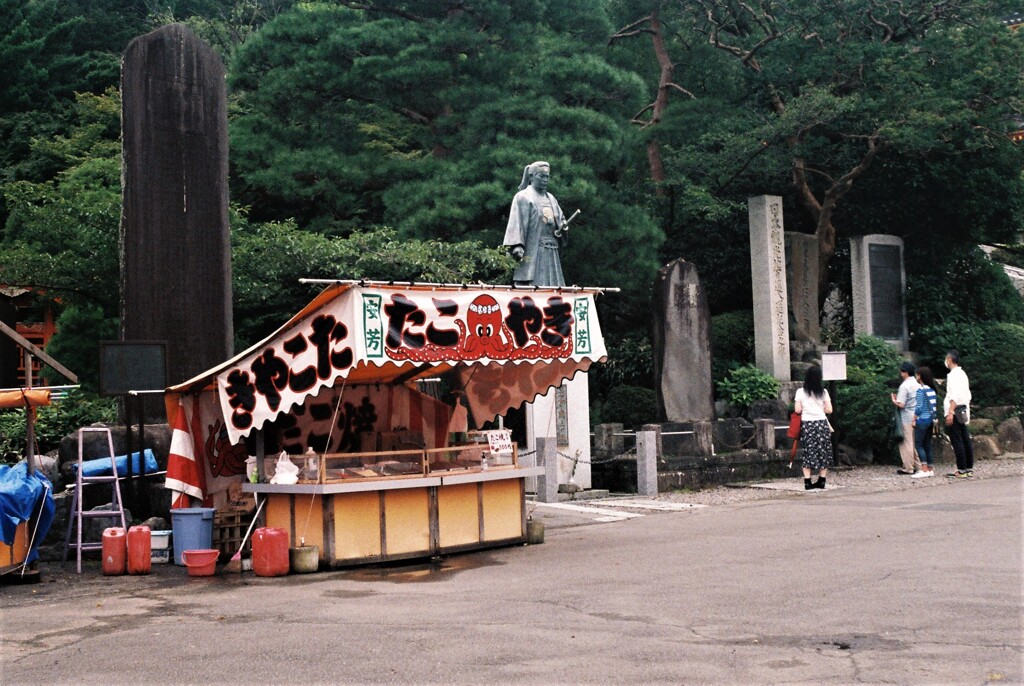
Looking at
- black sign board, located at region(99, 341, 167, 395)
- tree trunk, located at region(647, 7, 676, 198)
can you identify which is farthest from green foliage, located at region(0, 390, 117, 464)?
tree trunk, located at region(647, 7, 676, 198)

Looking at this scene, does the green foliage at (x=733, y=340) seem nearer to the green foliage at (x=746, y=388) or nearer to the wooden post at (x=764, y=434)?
the green foliage at (x=746, y=388)

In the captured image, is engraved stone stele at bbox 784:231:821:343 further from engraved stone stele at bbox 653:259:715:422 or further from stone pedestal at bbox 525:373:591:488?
stone pedestal at bbox 525:373:591:488

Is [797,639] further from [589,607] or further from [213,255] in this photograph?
[213,255]

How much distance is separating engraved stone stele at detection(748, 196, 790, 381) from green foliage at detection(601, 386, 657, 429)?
2444 mm

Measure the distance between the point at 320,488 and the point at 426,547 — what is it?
1350 millimetres

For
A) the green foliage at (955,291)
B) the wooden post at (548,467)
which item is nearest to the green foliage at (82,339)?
the wooden post at (548,467)

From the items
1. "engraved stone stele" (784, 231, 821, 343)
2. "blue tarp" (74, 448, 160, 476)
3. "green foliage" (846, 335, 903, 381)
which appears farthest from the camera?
"engraved stone stele" (784, 231, 821, 343)

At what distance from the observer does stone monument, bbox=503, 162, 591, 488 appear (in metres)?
→ 17.0

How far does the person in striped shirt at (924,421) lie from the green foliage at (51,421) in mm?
12605

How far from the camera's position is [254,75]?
23.1 m

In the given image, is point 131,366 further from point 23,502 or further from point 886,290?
point 886,290

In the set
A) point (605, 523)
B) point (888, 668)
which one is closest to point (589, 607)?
point (888, 668)

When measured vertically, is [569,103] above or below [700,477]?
above

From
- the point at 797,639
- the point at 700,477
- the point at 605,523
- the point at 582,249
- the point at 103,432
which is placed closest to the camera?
the point at 797,639
